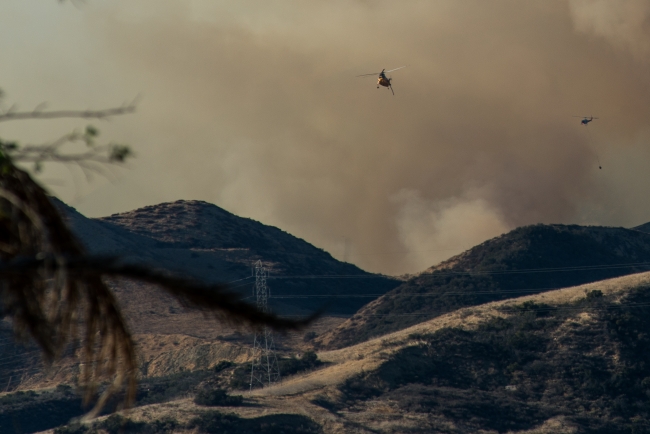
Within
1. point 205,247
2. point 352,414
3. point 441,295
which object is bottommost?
point 352,414

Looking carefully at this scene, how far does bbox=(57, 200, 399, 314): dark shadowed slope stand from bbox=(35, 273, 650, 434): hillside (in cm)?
4835

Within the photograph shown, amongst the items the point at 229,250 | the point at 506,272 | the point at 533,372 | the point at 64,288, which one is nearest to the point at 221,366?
the point at 533,372

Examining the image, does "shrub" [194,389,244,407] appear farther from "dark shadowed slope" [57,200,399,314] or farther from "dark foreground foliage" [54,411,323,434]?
"dark shadowed slope" [57,200,399,314]

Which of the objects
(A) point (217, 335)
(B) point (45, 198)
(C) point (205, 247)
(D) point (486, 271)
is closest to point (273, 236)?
(C) point (205, 247)

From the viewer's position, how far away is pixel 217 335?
118 meters

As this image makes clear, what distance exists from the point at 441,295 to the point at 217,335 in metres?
36.5

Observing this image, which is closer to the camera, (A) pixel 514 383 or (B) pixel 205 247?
(A) pixel 514 383

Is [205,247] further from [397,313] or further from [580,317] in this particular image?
[580,317]

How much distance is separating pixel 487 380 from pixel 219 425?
29868 mm

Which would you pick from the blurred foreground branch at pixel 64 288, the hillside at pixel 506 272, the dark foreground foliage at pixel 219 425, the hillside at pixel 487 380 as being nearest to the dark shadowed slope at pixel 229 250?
the hillside at pixel 506 272

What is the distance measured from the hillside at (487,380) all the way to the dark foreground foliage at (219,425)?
134 millimetres

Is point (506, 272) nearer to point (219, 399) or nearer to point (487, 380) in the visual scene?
point (487, 380)

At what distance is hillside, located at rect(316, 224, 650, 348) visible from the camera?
427ft

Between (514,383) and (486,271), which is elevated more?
(486,271)
